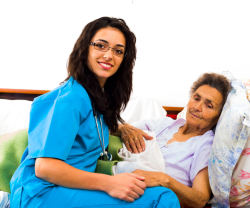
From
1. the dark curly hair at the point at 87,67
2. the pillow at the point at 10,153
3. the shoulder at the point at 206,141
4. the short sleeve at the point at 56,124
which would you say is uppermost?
the dark curly hair at the point at 87,67

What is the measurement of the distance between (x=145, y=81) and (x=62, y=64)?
0.94 m

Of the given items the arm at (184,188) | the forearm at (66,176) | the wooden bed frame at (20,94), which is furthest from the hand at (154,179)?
the wooden bed frame at (20,94)

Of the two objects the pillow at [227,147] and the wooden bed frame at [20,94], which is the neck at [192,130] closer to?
the pillow at [227,147]

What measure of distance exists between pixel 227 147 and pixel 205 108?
31cm

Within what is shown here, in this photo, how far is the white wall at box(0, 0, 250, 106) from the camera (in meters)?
1.82

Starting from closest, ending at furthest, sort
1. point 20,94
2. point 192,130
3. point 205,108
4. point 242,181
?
point 242,181, point 205,108, point 192,130, point 20,94

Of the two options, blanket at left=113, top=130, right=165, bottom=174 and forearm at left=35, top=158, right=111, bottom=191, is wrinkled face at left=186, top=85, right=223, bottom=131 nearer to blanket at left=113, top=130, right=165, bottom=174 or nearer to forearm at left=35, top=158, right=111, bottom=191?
blanket at left=113, top=130, right=165, bottom=174

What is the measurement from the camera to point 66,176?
75 cm

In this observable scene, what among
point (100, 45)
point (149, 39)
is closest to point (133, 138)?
point (100, 45)

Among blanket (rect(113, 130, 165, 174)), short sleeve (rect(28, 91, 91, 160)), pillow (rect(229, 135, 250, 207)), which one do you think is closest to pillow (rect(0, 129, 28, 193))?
short sleeve (rect(28, 91, 91, 160))

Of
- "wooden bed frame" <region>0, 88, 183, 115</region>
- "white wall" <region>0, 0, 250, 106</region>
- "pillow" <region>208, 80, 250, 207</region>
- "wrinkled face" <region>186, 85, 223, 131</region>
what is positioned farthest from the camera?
"wooden bed frame" <region>0, 88, 183, 115</region>

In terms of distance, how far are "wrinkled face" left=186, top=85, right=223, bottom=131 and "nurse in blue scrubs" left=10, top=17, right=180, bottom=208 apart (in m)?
0.59

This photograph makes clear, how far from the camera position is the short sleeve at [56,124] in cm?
75

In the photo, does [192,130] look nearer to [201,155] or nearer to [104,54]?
[201,155]
